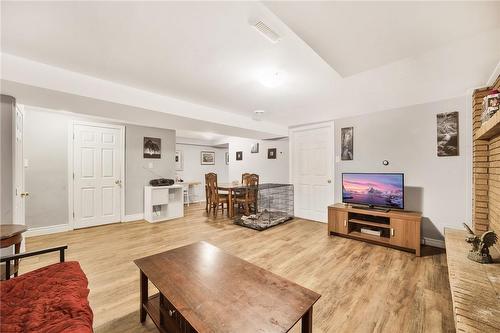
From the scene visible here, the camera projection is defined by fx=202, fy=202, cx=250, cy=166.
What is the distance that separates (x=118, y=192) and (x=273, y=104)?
3834mm

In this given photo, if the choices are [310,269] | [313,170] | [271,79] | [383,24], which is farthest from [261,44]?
[313,170]

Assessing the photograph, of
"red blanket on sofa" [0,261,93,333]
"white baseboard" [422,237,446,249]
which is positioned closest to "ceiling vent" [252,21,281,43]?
"red blanket on sofa" [0,261,93,333]

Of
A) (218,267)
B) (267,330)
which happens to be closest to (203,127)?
(218,267)

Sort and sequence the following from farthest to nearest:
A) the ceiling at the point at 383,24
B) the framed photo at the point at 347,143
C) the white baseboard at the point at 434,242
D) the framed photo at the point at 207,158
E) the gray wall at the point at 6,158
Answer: the framed photo at the point at 207,158 < the framed photo at the point at 347,143 < the white baseboard at the point at 434,242 < the gray wall at the point at 6,158 < the ceiling at the point at 383,24

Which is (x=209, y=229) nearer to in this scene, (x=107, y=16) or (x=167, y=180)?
(x=167, y=180)

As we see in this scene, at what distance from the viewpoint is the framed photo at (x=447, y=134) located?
2844 mm

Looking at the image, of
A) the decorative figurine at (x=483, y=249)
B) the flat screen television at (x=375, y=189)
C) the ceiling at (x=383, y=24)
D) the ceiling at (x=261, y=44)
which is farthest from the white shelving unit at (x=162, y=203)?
the decorative figurine at (x=483, y=249)

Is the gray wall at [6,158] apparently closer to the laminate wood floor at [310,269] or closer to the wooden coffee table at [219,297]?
the laminate wood floor at [310,269]

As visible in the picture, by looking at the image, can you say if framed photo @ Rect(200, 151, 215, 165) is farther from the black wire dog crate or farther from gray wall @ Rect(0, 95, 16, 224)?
gray wall @ Rect(0, 95, 16, 224)

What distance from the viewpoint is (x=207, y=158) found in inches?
307

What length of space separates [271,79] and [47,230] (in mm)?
4670

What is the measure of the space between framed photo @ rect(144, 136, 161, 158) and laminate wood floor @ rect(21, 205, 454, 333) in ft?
5.61

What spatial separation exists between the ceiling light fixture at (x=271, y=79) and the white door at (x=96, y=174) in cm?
371

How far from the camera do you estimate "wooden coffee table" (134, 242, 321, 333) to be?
100 cm
